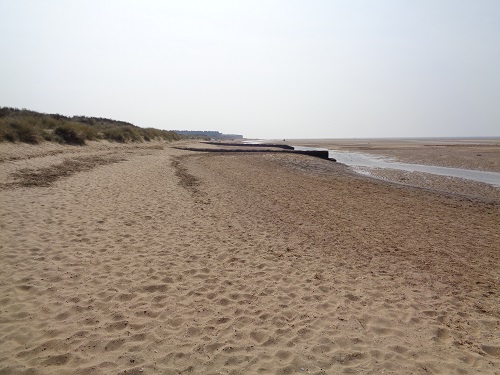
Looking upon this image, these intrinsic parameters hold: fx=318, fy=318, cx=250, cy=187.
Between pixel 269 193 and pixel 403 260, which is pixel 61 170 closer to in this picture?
pixel 269 193

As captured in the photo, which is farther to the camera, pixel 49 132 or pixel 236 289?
pixel 49 132

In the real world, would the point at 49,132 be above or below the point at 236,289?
above

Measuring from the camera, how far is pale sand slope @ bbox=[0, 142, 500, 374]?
11.8 feet

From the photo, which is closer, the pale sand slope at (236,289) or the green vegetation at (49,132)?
the pale sand slope at (236,289)

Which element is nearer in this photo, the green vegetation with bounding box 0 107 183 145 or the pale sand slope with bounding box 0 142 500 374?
the pale sand slope with bounding box 0 142 500 374

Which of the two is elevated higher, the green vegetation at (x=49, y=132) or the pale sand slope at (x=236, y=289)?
the green vegetation at (x=49, y=132)

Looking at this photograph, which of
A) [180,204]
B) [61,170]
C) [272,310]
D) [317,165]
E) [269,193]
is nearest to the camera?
[272,310]

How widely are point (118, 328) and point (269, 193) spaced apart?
9.61 metres

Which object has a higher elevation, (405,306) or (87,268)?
(87,268)

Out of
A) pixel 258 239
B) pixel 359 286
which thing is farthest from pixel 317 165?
pixel 359 286

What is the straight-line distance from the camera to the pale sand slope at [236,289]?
358cm

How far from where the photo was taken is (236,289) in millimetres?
5117

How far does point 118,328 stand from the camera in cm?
394

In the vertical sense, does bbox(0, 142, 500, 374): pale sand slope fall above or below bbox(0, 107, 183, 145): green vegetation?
below
